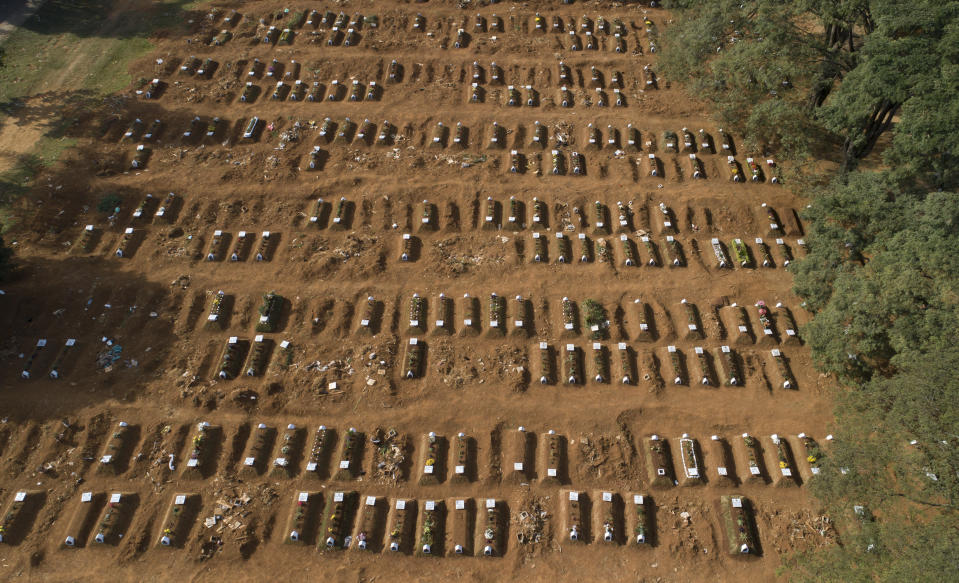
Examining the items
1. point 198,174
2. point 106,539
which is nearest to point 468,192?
point 198,174

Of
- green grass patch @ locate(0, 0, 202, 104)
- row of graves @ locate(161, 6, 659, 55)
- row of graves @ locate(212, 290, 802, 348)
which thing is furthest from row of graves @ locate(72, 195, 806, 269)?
row of graves @ locate(161, 6, 659, 55)

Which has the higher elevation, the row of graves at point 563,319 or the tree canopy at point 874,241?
the tree canopy at point 874,241

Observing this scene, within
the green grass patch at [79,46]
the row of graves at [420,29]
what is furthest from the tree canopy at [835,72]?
the green grass patch at [79,46]

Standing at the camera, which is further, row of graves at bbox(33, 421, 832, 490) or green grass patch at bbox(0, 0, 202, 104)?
green grass patch at bbox(0, 0, 202, 104)

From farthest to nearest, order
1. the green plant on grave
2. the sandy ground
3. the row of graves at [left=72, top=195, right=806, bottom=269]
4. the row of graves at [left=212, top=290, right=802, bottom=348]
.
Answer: the row of graves at [left=72, top=195, right=806, bottom=269] → the green plant on grave → the row of graves at [left=212, top=290, right=802, bottom=348] → the sandy ground

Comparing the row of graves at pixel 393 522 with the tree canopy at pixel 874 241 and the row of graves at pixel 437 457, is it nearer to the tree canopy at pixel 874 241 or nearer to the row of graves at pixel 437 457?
the row of graves at pixel 437 457

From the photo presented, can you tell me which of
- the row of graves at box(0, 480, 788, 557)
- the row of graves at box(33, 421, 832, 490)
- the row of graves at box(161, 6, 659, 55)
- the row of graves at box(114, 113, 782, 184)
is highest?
the row of graves at box(161, 6, 659, 55)

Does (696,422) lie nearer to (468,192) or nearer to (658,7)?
(468,192)

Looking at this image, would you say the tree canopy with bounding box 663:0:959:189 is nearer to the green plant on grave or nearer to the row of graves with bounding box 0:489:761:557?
the green plant on grave

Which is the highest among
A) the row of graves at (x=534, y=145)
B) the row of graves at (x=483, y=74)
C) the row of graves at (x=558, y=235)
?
the row of graves at (x=483, y=74)
